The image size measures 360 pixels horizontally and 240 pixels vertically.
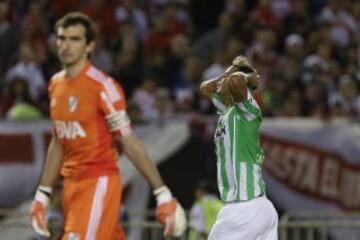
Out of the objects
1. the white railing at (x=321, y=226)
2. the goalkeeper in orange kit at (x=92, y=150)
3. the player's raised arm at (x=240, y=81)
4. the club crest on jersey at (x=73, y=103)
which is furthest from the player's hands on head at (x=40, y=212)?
the white railing at (x=321, y=226)

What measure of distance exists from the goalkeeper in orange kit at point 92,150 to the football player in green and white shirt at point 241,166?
2.93 ft

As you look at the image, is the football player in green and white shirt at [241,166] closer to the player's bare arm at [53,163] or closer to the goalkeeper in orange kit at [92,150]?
the goalkeeper in orange kit at [92,150]

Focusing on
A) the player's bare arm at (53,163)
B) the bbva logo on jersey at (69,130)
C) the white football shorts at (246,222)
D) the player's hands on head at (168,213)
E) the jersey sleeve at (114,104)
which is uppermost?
the jersey sleeve at (114,104)

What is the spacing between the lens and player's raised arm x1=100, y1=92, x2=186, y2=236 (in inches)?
380

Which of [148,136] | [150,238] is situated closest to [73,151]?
[150,238]

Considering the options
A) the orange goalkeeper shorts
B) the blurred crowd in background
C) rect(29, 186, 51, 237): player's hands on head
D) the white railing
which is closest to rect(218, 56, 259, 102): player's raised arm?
the orange goalkeeper shorts

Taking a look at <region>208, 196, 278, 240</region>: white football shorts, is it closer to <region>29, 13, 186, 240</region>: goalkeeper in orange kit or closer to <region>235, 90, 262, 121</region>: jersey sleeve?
<region>235, 90, 262, 121</region>: jersey sleeve

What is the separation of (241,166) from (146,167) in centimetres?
105

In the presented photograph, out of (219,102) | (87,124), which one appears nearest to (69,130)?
(87,124)

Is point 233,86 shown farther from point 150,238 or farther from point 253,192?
point 150,238

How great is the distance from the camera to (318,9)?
19.2 m

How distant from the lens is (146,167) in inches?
380

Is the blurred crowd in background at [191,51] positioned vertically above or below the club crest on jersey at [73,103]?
below

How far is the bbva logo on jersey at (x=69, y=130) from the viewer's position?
9688mm
